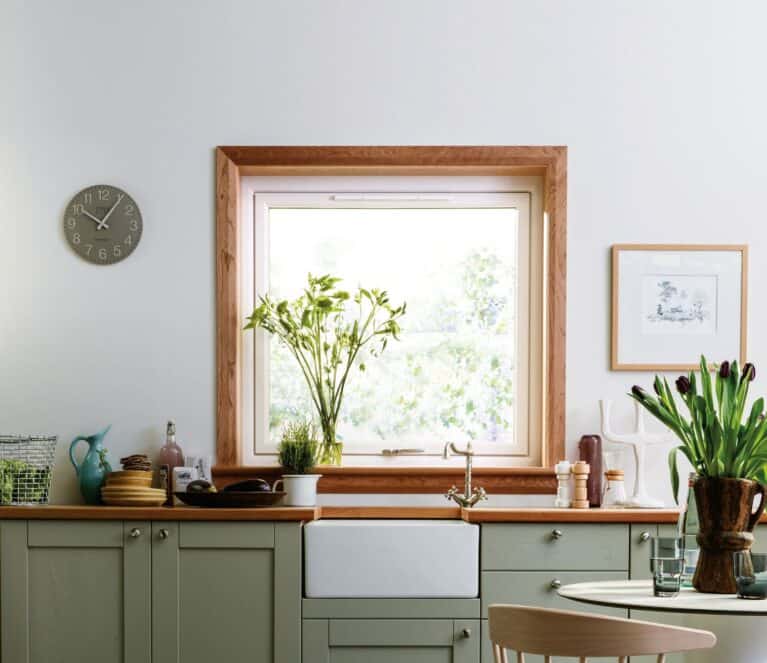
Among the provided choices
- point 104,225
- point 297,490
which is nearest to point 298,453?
point 297,490

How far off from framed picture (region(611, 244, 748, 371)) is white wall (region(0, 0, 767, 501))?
0.06 metres

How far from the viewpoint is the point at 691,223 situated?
4176mm

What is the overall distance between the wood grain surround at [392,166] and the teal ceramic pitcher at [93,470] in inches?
16.3

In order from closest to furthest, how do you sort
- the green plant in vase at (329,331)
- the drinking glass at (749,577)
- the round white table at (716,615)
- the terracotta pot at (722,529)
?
the round white table at (716,615), the drinking glass at (749,577), the terracotta pot at (722,529), the green plant in vase at (329,331)

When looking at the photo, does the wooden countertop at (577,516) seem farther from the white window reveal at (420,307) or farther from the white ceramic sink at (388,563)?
the white window reveal at (420,307)

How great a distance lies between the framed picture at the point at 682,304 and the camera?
4.16 metres

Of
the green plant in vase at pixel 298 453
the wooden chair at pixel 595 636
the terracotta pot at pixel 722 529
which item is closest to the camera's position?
the wooden chair at pixel 595 636

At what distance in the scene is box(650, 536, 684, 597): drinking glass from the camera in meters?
2.50

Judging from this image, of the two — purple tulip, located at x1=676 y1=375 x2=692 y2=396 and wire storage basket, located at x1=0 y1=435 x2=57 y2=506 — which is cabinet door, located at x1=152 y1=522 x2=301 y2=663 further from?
purple tulip, located at x1=676 y1=375 x2=692 y2=396

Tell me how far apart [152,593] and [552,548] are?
4.34ft

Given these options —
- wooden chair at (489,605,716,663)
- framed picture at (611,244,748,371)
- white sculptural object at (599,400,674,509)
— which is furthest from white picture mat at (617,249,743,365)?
wooden chair at (489,605,716,663)

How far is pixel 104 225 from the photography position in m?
4.16

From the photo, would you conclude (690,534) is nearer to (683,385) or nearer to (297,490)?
(683,385)

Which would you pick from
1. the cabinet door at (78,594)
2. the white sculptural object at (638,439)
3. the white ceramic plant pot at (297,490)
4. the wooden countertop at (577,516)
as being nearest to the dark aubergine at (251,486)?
the white ceramic plant pot at (297,490)
